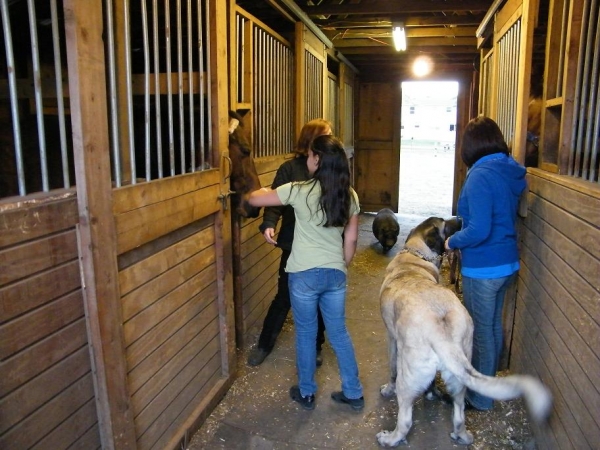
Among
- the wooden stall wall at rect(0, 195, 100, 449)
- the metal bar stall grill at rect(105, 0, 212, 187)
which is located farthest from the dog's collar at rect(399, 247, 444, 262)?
the wooden stall wall at rect(0, 195, 100, 449)

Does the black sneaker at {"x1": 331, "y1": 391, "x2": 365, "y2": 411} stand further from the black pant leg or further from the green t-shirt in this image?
the green t-shirt

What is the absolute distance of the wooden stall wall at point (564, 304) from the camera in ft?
5.93

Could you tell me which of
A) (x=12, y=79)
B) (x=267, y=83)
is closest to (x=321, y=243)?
(x=12, y=79)

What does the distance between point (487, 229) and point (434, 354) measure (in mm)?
703

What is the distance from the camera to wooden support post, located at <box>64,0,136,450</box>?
1604mm

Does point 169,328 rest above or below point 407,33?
below

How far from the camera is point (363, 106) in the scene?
966cm

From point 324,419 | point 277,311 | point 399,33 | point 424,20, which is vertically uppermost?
point 424,20

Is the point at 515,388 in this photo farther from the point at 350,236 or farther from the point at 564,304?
the point at 350,236

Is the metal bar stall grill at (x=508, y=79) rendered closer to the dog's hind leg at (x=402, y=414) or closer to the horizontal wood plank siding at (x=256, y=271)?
the horizontal wood plank siding at (x=256, y=271)

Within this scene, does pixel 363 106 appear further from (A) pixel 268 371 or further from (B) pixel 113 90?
(B) pixel 113 90

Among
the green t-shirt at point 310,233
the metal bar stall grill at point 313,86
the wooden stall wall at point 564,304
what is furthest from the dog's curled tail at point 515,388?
the metal bar stall grill at point 313,86

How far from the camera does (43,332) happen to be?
155 cm

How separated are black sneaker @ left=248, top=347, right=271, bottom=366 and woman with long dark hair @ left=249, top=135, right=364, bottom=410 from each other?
2.05ft
